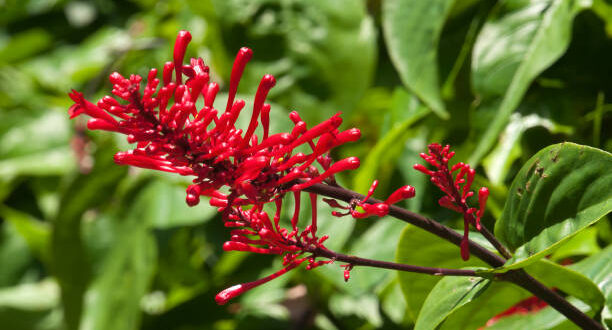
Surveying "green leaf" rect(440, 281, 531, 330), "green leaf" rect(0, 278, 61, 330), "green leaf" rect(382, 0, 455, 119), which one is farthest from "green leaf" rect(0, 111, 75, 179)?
"green leaf" rect(440, 281, 531, 330)

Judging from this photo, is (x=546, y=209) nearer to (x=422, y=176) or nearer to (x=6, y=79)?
(x=422, y=176)

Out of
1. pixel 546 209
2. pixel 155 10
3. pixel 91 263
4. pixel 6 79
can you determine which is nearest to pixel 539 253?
pixel 546 209

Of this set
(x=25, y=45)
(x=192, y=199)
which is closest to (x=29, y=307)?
(x=25, y=45)

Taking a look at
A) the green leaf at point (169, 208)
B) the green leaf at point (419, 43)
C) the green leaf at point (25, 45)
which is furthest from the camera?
the green leaf at point (25, 45)

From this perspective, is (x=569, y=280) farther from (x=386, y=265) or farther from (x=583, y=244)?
(x=583, y=244)


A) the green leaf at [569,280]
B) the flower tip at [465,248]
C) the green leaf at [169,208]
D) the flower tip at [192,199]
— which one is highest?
the flower tip at [192,199]

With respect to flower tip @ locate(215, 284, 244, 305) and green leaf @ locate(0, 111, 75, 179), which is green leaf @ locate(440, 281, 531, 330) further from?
green leaf @ locate(0, 111, 75, 179)

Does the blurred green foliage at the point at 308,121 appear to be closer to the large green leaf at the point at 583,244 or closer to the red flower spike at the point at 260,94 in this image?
the large green leaf at the point at 583,244

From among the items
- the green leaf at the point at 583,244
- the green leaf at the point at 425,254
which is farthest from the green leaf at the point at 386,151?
the green leaf at the point at 425,254
